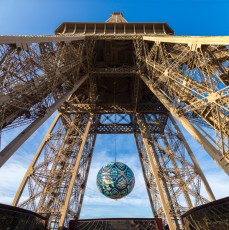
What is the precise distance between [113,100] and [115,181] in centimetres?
1015

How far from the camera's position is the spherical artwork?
11.8 m

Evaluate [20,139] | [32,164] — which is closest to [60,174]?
[32,164]

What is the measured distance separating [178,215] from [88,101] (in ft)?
36.6

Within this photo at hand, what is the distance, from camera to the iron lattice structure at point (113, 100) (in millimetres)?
8188

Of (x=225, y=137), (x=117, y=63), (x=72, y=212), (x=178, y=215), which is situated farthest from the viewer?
(x=117, y=63)

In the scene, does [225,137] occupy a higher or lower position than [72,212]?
lower

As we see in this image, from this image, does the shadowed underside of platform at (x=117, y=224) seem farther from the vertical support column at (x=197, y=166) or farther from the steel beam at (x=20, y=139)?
the steel beam at (x=20, y=139)

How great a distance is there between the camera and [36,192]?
44.0 ft

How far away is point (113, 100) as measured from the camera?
20.7 m

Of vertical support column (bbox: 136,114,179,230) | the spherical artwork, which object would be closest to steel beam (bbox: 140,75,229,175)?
the spherical artwork

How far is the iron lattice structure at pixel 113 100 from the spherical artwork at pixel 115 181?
223 centimetres

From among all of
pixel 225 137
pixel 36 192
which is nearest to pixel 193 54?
pixel 225 137

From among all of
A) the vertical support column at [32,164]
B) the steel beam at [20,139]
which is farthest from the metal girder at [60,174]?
the steel beam at [20,139]

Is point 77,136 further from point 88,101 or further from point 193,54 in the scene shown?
point 193,54
